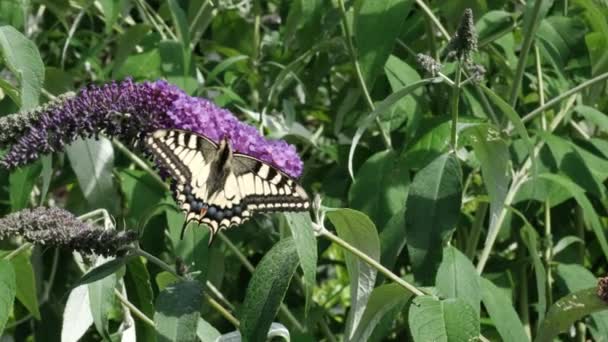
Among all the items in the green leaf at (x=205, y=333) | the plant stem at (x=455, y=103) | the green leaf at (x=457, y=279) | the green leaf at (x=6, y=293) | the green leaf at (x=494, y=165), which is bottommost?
the green leaf at (x=205, y=333)

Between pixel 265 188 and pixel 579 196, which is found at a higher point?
pixel 265 188

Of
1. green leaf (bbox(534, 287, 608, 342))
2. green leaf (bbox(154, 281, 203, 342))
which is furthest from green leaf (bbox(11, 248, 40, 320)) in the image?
green leaf (bbox(534, 287, 608, 342))

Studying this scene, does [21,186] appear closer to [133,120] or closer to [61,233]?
[133,120]

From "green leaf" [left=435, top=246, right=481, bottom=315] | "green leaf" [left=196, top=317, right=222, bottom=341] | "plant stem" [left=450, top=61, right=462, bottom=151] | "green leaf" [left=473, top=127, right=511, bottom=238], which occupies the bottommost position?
"green leaf" [left=196, top=317, right=222, bottom=341]

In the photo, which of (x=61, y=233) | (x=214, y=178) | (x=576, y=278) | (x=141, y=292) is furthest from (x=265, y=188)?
(x=576, y=278)

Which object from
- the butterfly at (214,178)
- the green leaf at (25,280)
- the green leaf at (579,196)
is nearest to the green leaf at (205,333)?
the butterfly at (214,178)

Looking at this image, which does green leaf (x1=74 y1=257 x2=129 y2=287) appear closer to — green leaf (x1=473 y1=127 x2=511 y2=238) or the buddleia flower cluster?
the buddleia flower cluster

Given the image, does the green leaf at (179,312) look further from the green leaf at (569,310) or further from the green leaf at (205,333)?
the green leaf at (569,310)
